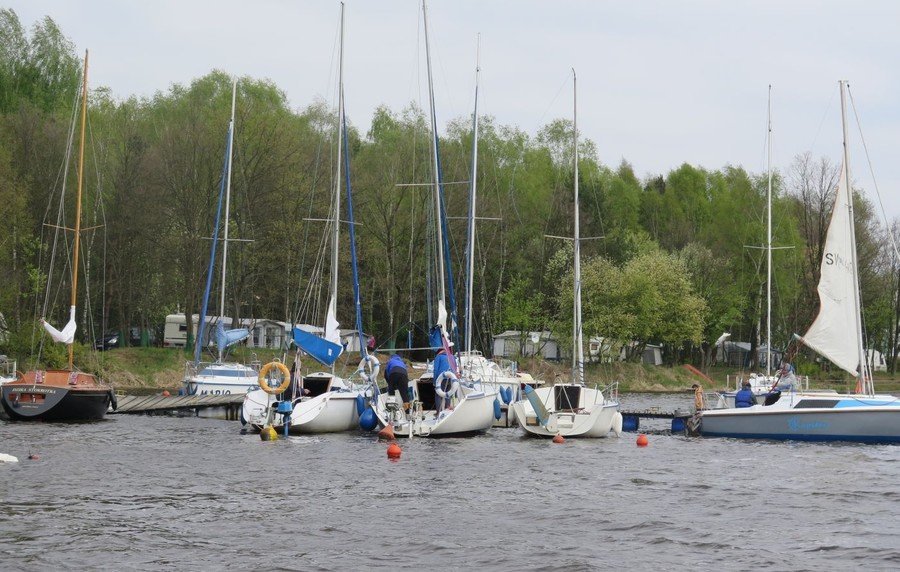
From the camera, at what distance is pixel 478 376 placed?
51688 mm

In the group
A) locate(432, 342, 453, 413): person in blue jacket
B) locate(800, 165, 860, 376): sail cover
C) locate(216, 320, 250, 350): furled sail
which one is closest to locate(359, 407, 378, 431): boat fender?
locate(432, 342, 453, 413): person in blue jacket

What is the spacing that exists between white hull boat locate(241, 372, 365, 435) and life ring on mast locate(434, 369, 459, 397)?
3.24 metres

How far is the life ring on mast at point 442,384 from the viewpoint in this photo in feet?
133

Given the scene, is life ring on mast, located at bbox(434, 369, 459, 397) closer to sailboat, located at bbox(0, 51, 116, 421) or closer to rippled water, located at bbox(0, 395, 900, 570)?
rippled water, located at bbox(0, 395, 900, 570)

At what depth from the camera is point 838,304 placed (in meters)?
41.1

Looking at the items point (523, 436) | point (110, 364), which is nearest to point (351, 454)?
point (523, 436)

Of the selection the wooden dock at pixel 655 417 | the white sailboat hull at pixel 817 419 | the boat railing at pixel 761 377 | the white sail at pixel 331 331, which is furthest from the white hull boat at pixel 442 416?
the boat railing at pixel 761 377

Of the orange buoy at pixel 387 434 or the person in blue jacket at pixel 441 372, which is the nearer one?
the orange buoy at pixel 387 434

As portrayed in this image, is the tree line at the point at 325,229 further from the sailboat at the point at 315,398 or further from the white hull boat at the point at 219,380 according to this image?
the sailboat at the point at 315,398

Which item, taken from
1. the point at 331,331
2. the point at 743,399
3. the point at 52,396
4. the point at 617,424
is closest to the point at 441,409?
the point at 331,331

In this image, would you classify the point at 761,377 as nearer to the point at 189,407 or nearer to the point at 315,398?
the point at 189,407

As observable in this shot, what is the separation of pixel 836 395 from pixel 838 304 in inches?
129

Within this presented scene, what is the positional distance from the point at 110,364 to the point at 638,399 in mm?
30410

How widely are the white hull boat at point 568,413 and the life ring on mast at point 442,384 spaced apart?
2.56 meters
